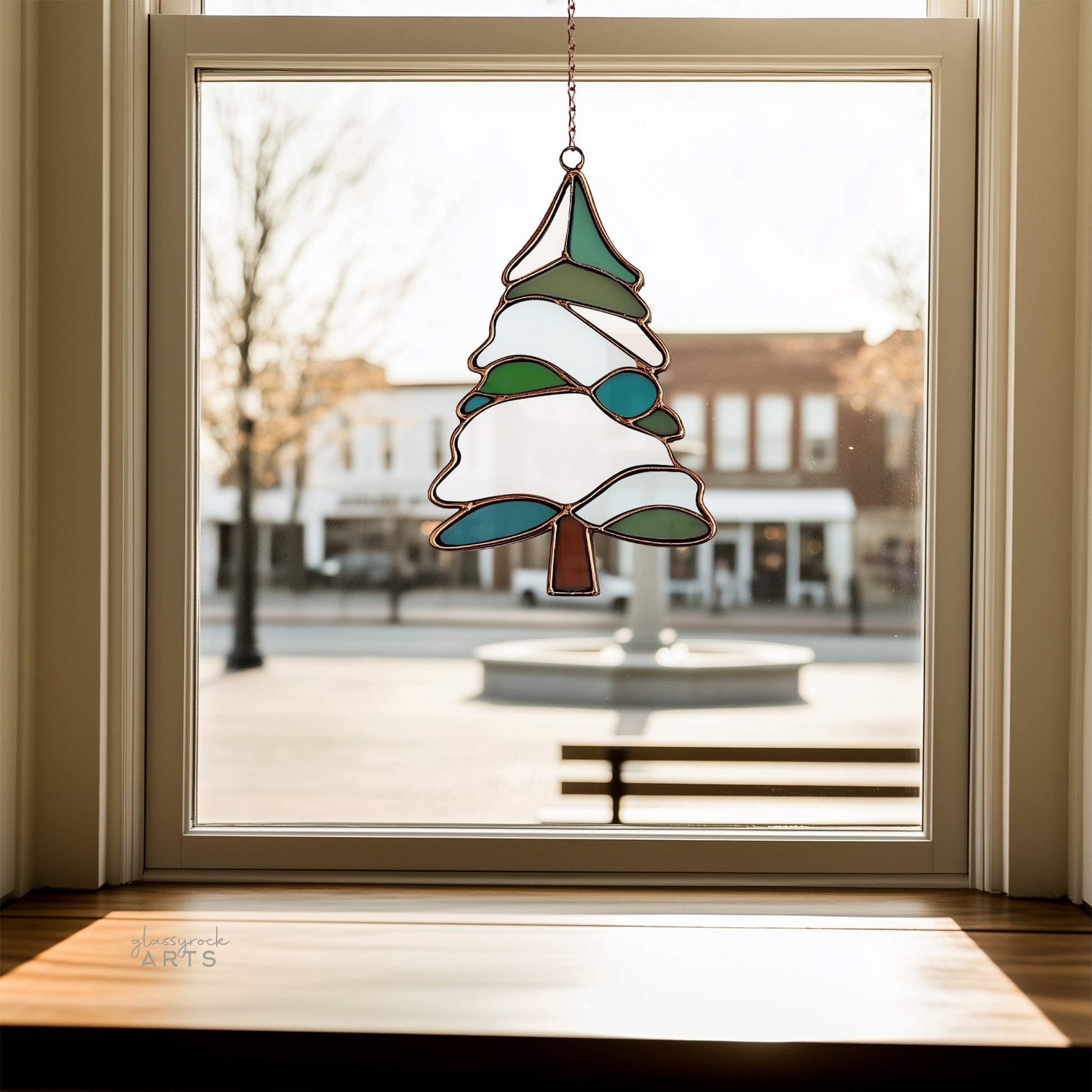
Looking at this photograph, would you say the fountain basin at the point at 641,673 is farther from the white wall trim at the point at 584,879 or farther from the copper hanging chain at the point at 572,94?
the copper hanging chain at the point at 572,94

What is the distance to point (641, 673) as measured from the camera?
167 centimetres

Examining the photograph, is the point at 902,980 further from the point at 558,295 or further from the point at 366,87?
the point at 366,87

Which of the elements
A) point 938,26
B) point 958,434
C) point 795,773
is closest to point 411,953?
point 795,773

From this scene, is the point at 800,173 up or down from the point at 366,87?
down

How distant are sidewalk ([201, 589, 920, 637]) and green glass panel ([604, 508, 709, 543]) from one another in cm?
30

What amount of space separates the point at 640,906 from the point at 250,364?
44.0 inches

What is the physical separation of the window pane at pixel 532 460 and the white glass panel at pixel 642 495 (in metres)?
0.18

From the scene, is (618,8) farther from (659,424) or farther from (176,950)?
(176,950)

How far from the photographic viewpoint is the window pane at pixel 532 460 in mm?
1612

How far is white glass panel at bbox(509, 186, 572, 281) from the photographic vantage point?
1.41 metres

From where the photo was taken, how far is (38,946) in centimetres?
129

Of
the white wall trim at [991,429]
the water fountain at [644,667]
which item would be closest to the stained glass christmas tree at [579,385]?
the water fountain at [644,667]

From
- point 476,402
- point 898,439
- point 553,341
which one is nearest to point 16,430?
point 476,402

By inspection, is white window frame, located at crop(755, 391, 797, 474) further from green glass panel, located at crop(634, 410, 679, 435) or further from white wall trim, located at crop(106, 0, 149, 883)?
white wall trim, located at crop(106, 0, 149, 883)
